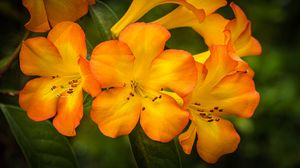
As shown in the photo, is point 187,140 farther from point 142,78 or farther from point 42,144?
point 42,144

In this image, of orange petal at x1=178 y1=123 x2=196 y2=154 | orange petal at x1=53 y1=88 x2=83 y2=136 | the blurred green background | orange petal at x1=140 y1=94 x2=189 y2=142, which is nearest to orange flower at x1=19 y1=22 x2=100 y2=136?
orange petal at x1=53 y1=88 x2=83 y2=136

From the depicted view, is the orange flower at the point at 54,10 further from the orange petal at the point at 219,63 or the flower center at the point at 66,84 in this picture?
the orange petal at the point at 219,63

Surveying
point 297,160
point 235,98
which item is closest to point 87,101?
point 235,98

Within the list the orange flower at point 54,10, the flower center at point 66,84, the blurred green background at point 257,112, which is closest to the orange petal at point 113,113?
the flower center at point 66,84

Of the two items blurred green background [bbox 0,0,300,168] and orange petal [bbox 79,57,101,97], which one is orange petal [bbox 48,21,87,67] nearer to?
orange petal [bbox 79,57,101,97]

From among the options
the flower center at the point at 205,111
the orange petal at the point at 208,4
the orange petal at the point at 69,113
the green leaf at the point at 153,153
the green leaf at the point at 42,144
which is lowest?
the green leaf at the point at 42,144

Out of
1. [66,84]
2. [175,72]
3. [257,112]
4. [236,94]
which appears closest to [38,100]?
[66,84]

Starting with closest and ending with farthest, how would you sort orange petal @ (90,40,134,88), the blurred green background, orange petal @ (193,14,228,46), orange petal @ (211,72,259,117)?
orange petal @ (90,40,134,88), orange petal @ (211,72,259,117), orange petal @ (193,14,228,46), the blurred green background

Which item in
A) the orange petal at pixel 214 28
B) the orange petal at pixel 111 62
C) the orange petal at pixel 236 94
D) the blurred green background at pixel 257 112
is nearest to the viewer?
the orange petal at pixel 111 62
